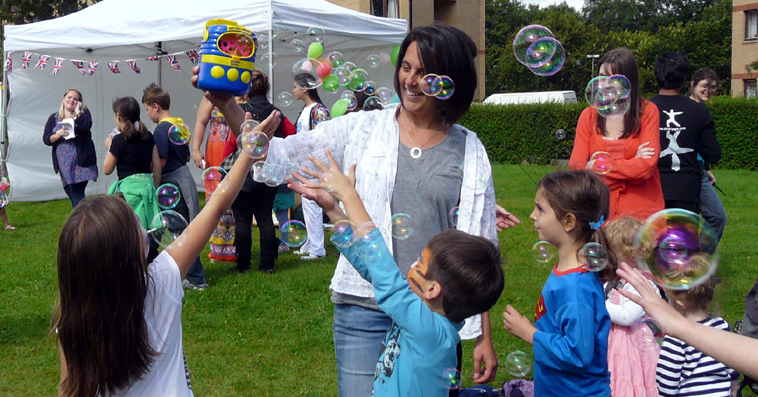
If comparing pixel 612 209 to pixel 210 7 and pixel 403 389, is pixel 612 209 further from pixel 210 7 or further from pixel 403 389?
pixel 210 7

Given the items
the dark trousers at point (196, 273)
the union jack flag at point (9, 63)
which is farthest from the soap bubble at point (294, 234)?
the union jack flag at point (9, 63)

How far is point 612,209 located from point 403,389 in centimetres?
217

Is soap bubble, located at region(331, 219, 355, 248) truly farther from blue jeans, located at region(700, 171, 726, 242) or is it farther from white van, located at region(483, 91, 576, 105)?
white van, located at region(483, 91, 576, 105)

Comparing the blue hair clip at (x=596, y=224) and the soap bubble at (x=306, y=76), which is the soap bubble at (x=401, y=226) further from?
the soap bubble at (x=306, y=76)

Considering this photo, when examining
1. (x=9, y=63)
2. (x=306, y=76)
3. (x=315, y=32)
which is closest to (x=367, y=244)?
(x=306, y=76)

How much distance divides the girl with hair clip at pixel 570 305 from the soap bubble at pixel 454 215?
0.37m

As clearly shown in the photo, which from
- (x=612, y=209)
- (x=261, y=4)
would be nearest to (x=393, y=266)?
(x=612, y=209)

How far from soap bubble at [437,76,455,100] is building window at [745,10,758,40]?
34.9 m

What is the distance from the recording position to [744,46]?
32.2 metres

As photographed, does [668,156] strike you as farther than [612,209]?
Yes

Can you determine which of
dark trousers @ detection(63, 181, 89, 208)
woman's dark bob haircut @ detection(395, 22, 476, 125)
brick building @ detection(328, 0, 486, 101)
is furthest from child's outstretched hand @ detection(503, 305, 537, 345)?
brick building @ detection(328, 0, 486, 101)

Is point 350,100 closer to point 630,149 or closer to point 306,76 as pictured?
point 306,76

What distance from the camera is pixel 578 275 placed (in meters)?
2.37

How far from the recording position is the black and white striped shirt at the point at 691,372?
2.75m
